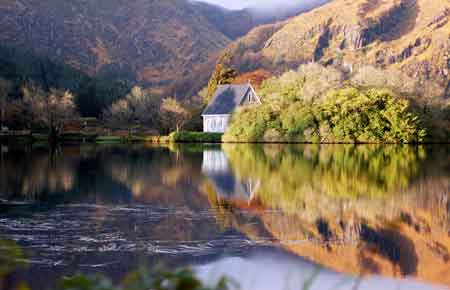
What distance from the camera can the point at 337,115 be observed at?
52531 mm

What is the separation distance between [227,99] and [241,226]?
56060mm

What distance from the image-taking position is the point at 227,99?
67312 mm

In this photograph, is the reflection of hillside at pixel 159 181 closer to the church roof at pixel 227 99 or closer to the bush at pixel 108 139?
the bush at pixel 108 139

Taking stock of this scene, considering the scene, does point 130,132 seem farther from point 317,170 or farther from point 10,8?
point 10,8

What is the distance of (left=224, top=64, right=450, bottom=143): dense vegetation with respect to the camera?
52.8 metres

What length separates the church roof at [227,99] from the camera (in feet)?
217

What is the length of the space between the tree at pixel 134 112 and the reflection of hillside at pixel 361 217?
51.8m

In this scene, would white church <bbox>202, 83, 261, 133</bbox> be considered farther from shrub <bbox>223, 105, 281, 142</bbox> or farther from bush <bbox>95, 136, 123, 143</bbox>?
bush <bbox>95, 136, 123, 143</bbox>

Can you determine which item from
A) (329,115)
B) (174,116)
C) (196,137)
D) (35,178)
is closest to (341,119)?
(329,115)

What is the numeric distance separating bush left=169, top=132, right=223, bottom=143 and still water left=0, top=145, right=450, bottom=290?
128 ft

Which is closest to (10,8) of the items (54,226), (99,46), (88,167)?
(99,46)

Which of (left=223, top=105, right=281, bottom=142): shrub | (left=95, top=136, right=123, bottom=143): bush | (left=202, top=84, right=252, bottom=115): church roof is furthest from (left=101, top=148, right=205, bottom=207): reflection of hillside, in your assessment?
(left=202, top=84, right=252, bottom=115): church roof

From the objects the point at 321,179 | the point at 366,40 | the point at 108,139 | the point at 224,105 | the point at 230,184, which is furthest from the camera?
the point at 366,40

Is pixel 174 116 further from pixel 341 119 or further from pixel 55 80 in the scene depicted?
pixel 55 80
